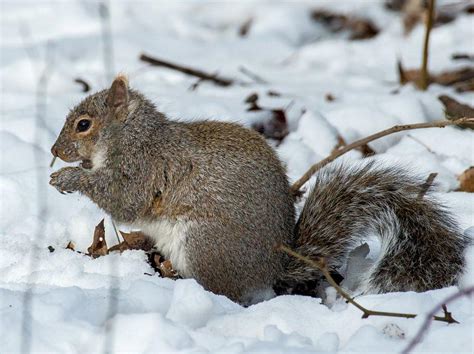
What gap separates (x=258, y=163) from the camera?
287cm

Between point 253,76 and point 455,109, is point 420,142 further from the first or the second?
point 253,76

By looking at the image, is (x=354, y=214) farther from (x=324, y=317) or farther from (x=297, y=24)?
(x=297, y=24)

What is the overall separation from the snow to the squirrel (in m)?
0.13

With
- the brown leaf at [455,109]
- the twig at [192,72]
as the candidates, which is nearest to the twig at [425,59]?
the brown leaf at [455,109]

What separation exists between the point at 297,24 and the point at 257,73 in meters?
1.24

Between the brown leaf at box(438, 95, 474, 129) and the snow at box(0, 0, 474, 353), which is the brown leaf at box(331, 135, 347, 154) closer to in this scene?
the snow at box(0, 0, 474, 353)

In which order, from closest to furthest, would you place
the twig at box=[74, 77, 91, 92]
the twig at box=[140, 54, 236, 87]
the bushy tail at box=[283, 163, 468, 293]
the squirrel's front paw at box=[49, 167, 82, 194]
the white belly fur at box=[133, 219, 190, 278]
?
the bushy tail at box=[283, 163, 468, 293] → the white belly fur at box=[133, 219, 190, 278] → the squirrel's front paw at box=[49, 167, 82, 194] → the twig at box=[74, 77, 91, 92] → the twig at box=[140, 54, 236, 87]

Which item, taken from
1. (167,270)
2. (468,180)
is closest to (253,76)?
(468,180)

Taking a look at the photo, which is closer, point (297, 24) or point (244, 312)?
point (244, 312)

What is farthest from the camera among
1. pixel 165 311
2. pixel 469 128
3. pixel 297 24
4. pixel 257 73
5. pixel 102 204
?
pixel 297 24

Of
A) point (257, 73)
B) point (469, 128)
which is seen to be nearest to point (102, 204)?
point (469, 128)

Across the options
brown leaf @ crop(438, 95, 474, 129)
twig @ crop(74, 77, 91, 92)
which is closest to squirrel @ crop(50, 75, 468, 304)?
brown leaf @ crop(438, 95, 474, 129)

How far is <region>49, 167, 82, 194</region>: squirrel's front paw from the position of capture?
3.05 metres

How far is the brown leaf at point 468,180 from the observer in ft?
11.6
